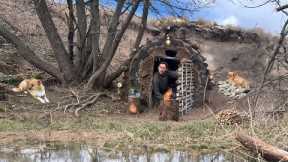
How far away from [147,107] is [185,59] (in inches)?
67.8

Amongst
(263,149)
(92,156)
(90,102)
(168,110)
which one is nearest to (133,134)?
(92,156)

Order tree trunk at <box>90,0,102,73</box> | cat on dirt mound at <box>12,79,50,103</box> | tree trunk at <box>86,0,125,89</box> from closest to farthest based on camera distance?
cat on dirt mound at <box>12,79,50,103</box> → tree trunk at <box>86,0,125,89</box> → tree trunk at <box>90,0,102,73</box>

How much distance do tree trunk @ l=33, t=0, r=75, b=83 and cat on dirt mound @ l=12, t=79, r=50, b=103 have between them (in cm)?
155

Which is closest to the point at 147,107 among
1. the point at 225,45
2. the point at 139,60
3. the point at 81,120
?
the point at 139,60

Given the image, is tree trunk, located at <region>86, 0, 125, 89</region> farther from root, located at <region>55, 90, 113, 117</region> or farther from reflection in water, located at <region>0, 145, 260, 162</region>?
reflection in water, located at <region>0, 145, 260, 162</region>

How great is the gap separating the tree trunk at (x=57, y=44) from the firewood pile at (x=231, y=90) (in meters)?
5.30

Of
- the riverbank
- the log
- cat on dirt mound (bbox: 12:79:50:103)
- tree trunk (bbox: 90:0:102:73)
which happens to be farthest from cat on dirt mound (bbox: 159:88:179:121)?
the log

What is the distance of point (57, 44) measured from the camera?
17.2m

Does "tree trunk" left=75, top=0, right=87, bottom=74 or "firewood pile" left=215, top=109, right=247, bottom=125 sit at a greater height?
"tree trunk" left=75, top=0, right=87, bottom=74

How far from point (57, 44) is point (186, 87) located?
13.1ft

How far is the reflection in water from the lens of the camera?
7.30 m

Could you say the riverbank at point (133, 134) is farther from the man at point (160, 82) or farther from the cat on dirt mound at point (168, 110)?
the man at point (160, 82)

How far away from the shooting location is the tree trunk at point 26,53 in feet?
55.3

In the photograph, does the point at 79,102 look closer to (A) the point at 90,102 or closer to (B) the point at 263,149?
(A) the point at 90,102
